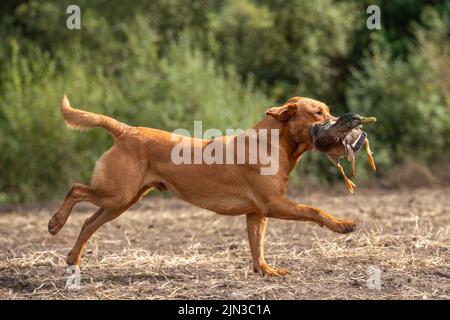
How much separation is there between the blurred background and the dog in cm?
691

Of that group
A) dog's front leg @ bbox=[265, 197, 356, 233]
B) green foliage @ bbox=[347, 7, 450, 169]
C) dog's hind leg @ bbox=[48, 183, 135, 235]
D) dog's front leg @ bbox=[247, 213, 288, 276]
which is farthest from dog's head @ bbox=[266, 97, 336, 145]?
green foliage @ bbox=[347, 7, 450, 169]

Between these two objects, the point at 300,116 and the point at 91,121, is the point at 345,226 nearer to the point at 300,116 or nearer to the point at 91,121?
the point at 300,116

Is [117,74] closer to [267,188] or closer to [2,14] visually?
[2,14]

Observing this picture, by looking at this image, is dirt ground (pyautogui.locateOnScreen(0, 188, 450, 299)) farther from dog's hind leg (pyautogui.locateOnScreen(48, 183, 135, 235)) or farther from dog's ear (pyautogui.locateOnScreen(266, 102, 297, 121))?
dog's ear (pyautogui.locateOnScreen(266, 102, 297, 121))

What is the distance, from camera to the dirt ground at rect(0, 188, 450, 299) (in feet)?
20.1

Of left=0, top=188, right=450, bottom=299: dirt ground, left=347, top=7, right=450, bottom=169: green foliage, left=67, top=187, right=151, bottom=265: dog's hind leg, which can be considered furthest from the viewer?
left=347, top=7, right=450, bottom=169: green foliage

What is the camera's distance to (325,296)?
587cm

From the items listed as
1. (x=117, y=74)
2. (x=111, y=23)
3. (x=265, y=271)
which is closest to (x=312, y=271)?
(x=265, y=271)

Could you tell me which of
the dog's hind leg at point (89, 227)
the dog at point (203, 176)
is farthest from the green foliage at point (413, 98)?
the dog's hind leg at point (89, 227)

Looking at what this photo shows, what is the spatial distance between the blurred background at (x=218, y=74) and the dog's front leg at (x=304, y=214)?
7.61 metres

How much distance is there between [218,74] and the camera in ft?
53.1

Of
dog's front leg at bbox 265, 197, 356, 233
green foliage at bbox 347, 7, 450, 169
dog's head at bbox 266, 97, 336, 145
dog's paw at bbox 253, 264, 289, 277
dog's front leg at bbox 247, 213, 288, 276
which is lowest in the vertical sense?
dog's paw at bbox 253, 264, 289, 277

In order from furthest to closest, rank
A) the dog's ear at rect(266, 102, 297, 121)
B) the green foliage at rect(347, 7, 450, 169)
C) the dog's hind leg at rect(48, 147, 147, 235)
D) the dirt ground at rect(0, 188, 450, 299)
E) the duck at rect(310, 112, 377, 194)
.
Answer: the green foliage at rect(347, 7, 450, 169)
the dog's hind leg at rect(48, 147, 147, 235)
the dog's ear at rect(266, 102, 297, 121)
the duck at rect(310, 112, 377, 194)
the dirt ground at rect(0, 188, 450, 299)

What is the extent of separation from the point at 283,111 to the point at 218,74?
9562mm
